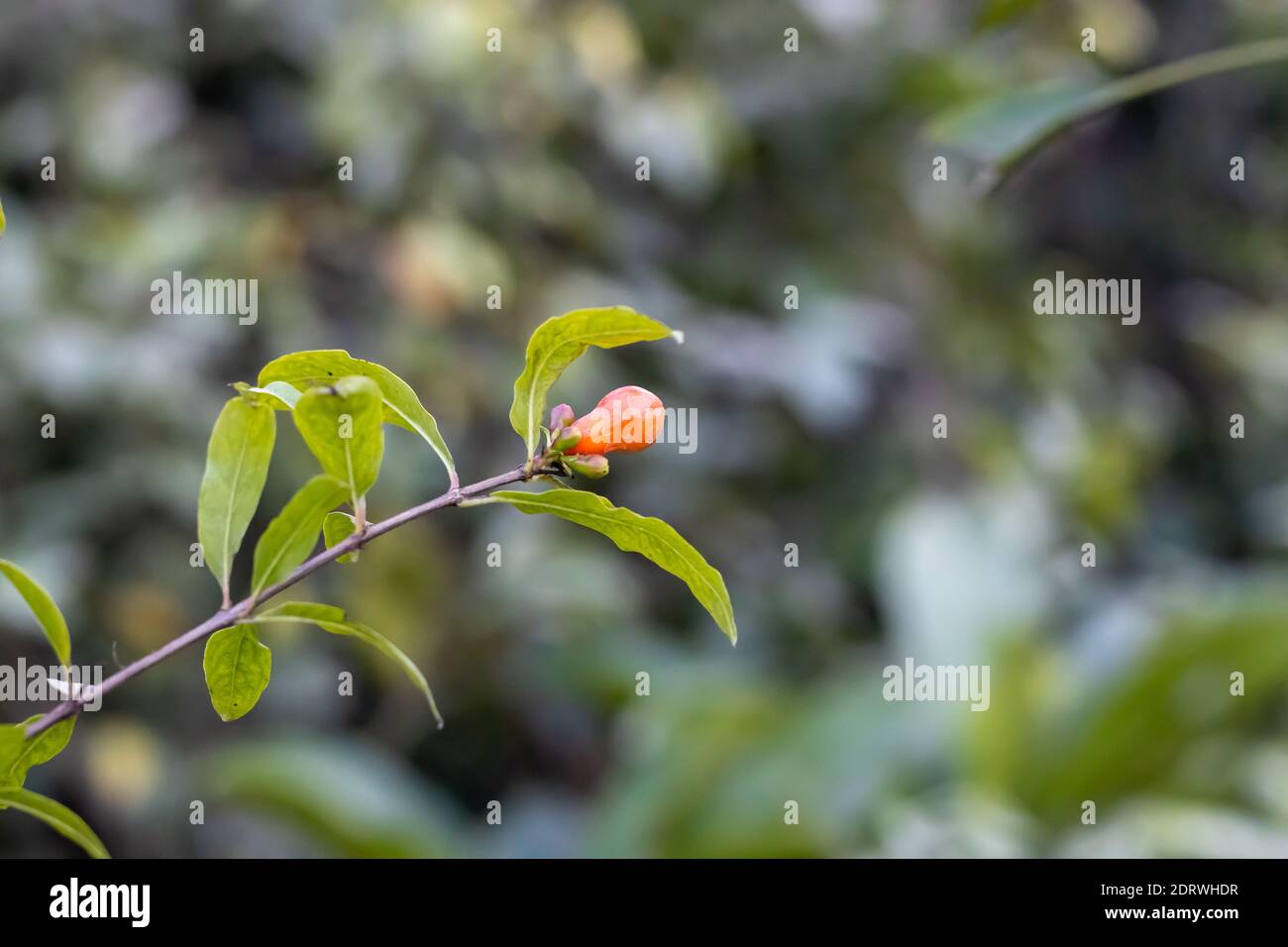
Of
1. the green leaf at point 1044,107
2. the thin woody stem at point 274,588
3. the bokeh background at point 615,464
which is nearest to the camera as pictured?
the thin woody stem at point 274,588

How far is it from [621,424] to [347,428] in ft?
0.29

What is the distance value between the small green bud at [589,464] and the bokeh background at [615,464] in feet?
4.07

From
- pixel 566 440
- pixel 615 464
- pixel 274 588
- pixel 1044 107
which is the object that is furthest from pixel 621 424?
pixel 615 464

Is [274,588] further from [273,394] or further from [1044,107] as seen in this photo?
[1044,107]

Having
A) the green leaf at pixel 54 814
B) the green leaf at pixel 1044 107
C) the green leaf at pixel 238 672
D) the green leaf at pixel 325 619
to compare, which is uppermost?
the green leaf at pixel 1044 107

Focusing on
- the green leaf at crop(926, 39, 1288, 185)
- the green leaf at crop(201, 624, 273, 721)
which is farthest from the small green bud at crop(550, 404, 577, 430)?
the green leaf at crop(926, 39, 1288, 185)

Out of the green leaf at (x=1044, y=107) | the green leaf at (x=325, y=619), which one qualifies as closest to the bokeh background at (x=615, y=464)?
the green leaf at (x=1044, y=107)

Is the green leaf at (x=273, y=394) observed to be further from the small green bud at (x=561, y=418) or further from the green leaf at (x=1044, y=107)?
the green leaf at (x=1044, y=107)

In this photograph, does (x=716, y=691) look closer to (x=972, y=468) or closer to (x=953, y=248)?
(x=972, y=468)

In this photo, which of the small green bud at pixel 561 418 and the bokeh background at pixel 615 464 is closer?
the small green bud at pixel 561 418

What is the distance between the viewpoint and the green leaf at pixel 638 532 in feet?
1.34

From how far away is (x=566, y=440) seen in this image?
Result: 427 mm

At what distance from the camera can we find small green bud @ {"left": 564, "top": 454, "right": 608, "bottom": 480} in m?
0.43

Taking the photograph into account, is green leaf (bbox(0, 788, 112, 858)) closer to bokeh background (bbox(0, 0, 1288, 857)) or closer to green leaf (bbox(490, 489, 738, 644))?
green leaf (bbox(490, 489, 738, 644))
